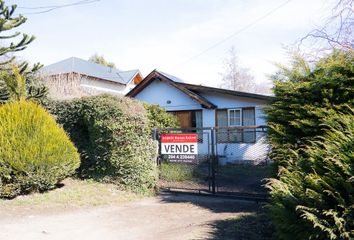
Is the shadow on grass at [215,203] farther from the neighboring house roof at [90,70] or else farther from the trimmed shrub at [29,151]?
the neighboring house roof at [90,70]

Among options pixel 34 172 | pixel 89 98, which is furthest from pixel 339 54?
pixel 34 172

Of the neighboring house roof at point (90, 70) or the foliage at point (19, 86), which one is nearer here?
the foliage at point (19, 86)

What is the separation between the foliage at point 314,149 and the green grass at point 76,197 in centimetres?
432

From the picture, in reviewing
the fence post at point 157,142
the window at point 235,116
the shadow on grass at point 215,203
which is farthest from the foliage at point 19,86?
the window at point 235,116

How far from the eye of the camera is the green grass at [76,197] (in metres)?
8.35

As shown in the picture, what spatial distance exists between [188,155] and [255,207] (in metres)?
2.53

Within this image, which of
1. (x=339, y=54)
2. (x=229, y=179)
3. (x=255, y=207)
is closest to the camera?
(x=339, y=54)

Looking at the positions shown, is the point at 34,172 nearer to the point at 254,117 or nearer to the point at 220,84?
the point at 254,117

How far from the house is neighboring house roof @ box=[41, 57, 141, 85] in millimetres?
12310

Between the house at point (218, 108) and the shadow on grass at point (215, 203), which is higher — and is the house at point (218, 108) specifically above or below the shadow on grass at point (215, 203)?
above

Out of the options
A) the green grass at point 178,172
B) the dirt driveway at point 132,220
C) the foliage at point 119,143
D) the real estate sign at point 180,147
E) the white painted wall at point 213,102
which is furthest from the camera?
the white painted wall at point 213,102

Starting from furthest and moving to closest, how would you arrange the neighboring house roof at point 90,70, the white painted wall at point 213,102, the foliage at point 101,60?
1. the foliage at point 101,60
2. the neighboring house roof at point 90,70
3. the white painted wall at point 213,102

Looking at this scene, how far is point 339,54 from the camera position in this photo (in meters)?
6.49

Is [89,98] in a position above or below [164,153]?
above
